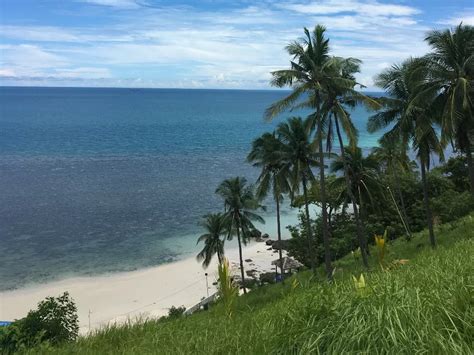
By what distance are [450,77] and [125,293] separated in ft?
103

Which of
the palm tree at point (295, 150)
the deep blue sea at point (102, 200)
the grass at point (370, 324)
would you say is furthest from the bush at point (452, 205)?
the grass at point (370, 324)

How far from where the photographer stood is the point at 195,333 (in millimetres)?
8773

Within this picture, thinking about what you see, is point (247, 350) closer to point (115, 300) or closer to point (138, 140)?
point (115, 300)

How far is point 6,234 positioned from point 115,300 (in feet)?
64.5

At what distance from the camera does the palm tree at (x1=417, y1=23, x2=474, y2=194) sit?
21.8 m

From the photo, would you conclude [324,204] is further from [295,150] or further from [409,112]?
[409,112]

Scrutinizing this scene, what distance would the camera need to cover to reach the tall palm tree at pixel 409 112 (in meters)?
24.0

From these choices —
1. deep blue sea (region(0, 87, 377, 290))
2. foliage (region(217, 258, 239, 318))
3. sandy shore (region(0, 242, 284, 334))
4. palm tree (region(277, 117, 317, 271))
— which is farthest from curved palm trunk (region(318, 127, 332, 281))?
deep blue sea (region(0, 87, 377, 290))

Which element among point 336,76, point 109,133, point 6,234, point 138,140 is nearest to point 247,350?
point 336,76

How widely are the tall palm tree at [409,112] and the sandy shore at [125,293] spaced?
2305cm

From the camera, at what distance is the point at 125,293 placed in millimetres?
39031

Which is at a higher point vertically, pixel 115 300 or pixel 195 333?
pixel 195 333

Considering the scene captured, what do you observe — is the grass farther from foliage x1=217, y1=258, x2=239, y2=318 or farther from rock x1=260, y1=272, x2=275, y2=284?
rock x1=260, y1=272, x2=275, y2=284

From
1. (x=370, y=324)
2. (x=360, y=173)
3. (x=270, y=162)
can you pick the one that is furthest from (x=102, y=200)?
(x=370, y=324)
